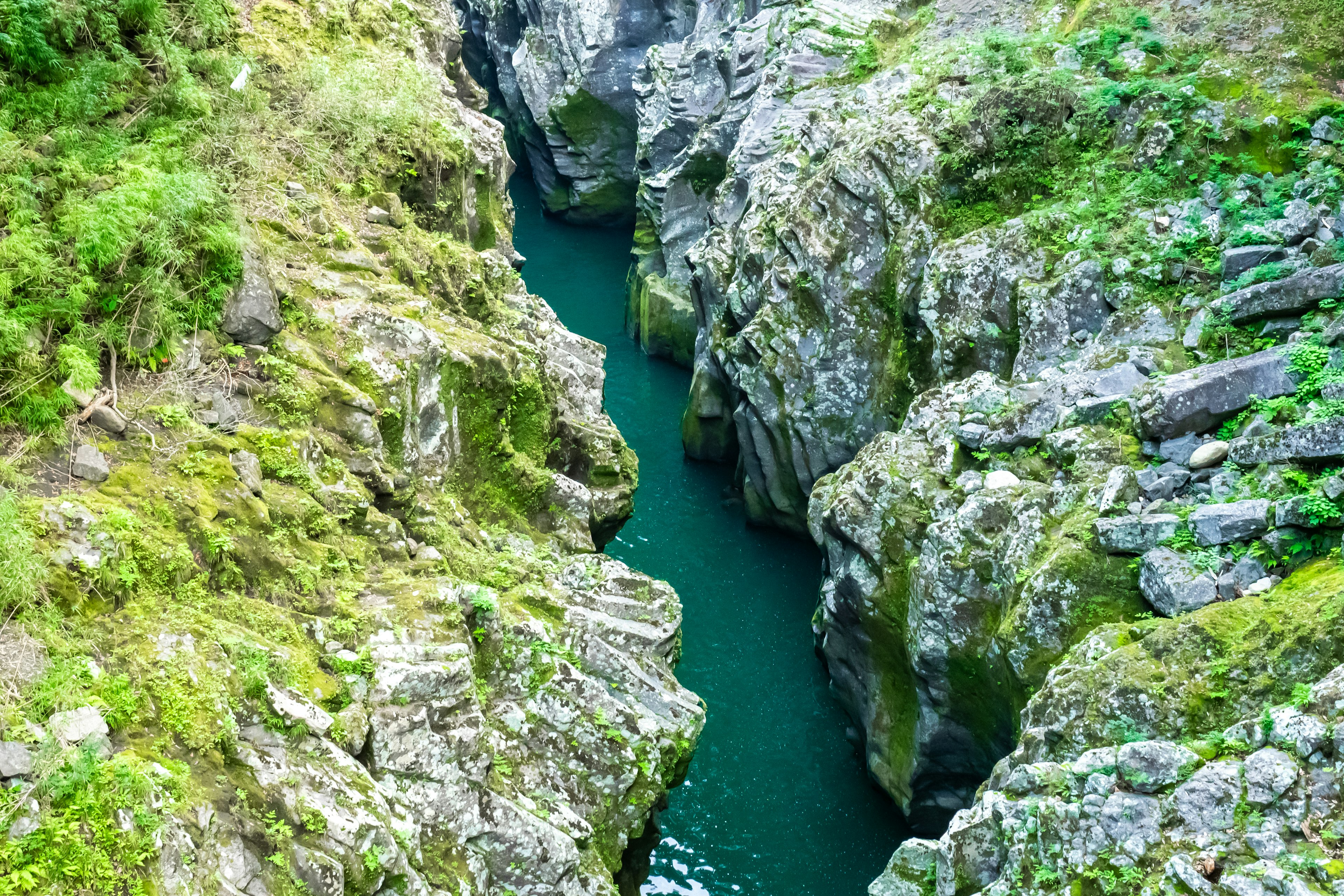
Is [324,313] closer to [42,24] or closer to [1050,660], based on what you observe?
[42,24]

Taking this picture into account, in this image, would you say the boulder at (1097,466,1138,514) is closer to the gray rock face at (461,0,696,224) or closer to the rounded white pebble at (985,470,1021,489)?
the rounded white pebble at (985,470,1021,489)

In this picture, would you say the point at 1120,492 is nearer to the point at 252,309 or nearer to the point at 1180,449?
the point at 1180,449

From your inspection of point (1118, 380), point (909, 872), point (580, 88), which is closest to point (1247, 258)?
point (1118, 380)

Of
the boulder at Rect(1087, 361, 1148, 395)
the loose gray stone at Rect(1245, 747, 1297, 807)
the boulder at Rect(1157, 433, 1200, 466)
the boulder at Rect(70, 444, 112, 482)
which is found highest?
the boulder at Rect(1087, 361, 1148, 395)

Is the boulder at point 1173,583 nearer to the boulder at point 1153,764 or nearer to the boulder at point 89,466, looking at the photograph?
the boulder at point 1153,764

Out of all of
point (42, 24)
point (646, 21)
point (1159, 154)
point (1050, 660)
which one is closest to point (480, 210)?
point (42, 24)

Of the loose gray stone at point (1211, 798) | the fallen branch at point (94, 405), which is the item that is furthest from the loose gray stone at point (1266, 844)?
the fallen branch at point (94, 405)

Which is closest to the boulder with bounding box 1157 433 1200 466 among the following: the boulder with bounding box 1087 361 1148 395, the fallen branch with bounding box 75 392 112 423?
the boulder with bounding box 1087 361 1148 395

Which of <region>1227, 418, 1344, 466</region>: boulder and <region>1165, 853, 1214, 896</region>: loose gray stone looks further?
<region>1227, 418, 1344, 466</region>: boulder
